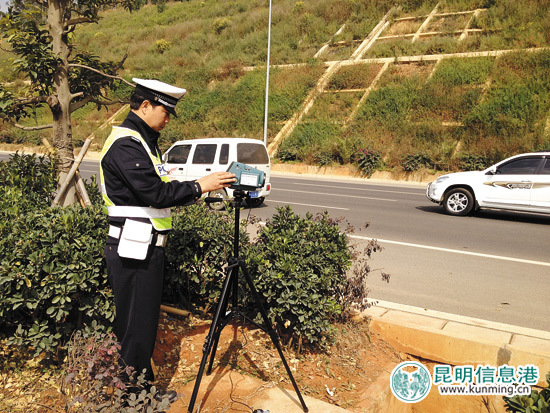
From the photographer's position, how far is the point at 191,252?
3471 millimetres

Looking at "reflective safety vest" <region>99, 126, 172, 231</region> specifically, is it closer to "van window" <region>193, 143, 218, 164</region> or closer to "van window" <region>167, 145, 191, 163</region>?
"van window" <region>193, 143, 218, 164</region>

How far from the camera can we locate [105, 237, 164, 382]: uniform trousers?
8.06ft

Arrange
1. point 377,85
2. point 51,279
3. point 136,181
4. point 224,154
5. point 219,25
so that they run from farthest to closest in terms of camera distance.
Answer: point 219,25 → point 377,85 → point 224,154 → point 51,279 → point 136,181

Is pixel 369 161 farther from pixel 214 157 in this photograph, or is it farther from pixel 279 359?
pixel 279 359

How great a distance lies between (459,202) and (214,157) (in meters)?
6.11

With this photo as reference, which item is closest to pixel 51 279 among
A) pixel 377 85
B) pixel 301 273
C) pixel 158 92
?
pixel 158 92

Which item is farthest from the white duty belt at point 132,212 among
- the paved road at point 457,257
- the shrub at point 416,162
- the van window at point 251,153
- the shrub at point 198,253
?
the shrub at point 416,162

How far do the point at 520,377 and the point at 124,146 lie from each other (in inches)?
123

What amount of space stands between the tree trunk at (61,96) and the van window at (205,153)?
6.96 metres

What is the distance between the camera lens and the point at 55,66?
430 cm

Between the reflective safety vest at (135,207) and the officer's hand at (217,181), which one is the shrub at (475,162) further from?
the reflective safety vest at (135,207)

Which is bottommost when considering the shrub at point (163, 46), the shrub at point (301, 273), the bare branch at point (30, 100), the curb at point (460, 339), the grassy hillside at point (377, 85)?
the curb at point (460, 339)

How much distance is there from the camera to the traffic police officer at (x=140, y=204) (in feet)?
7.72

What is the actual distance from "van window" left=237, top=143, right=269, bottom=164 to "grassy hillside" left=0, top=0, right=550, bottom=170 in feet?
31.5
